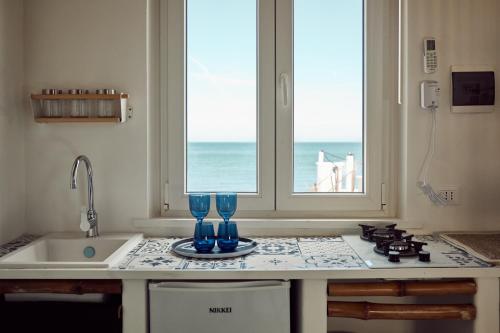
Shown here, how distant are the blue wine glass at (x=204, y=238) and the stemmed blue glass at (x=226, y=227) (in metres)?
0.03

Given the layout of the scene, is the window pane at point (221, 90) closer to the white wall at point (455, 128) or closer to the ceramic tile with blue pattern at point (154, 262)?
the ceramic tile with blue pattern at point (154, 262)

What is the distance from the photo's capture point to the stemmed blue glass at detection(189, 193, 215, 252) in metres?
2.33

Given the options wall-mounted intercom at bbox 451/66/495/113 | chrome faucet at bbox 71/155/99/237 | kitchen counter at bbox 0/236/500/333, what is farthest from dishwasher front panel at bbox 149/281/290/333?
wall-mounted intercom at bbox 451/66/495/113

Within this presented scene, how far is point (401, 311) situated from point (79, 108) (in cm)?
160

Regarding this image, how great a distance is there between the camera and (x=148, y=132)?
267cm

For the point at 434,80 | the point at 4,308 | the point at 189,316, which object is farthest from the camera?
the point at 434,80

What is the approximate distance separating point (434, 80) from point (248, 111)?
2.84 feet

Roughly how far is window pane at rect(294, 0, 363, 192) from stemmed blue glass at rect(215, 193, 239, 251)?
0.49 m

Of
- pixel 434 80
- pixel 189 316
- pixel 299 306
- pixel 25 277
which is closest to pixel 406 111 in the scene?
pixel 434 80

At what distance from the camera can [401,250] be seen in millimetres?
2271

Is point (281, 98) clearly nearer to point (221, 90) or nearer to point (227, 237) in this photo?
point (221, 90)

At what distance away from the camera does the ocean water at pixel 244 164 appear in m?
2.77

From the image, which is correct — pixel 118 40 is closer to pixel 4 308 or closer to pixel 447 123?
pixel 4 308

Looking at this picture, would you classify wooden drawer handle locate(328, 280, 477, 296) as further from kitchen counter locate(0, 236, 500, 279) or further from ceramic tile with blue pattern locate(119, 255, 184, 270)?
ceramic tile with blue pattern locate(119, 255, 184, 270)
